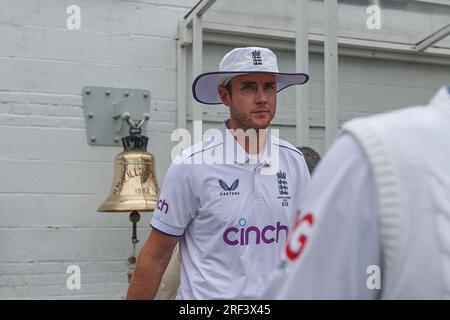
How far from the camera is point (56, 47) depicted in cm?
432

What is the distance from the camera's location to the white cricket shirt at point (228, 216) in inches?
91.3

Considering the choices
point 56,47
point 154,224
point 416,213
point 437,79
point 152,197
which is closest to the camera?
point 416,213

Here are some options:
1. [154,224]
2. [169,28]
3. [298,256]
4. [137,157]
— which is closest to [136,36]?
[169,28]

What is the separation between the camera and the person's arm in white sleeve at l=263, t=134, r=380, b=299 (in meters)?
0.85

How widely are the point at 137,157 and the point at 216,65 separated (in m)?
0.98

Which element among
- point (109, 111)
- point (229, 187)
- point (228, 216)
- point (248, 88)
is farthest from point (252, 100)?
point (109, 111)

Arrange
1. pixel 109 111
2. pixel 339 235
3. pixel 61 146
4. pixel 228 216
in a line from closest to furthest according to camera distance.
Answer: pixel 339 235 < pixel 228 216 < pixel 61 146 < pixel 109 111

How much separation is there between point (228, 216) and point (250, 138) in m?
0.35

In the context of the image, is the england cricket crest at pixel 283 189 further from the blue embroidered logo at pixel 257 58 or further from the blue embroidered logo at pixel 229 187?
the blue embroidered logo at pixel 257 58

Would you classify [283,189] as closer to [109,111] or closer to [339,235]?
[339,235]

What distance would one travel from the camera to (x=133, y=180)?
399cm

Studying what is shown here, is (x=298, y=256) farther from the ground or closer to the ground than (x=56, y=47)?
closer to the ground

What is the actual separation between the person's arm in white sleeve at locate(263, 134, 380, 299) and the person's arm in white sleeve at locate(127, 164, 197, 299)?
151 cm

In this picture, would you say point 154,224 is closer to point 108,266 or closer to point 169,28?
point 108,266
